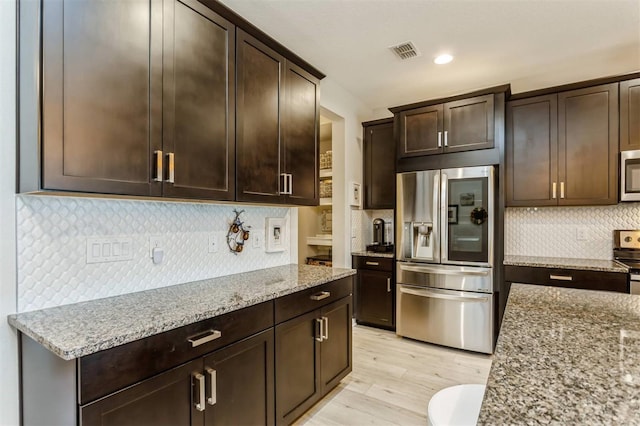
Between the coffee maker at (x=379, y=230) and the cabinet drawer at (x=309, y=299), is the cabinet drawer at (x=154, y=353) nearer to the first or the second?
the cabinet drawer at (x=309, y=299)

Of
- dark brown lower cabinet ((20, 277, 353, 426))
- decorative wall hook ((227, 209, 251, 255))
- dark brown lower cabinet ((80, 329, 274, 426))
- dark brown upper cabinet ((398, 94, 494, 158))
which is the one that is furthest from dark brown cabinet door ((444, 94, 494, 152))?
dark brown lower cabinet ((80, 329, 274, 426))

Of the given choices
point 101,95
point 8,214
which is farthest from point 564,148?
point 8,214

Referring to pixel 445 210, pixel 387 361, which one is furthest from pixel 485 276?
pixel 387 361

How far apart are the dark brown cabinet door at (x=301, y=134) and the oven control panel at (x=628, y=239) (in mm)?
2802

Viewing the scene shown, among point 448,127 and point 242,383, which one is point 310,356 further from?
point 448,127

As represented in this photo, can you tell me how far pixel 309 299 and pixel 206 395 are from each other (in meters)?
0.82

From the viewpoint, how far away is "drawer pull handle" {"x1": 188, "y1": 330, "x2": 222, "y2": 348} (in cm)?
138

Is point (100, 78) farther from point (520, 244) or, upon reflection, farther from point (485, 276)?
point (520, 244)

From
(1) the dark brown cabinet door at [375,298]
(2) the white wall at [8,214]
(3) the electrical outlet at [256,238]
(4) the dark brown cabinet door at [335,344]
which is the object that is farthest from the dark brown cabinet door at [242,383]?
(1) the dark brown cabinet door at [375,298]

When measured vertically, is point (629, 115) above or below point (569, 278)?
above

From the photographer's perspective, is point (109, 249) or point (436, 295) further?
point (436, 295)

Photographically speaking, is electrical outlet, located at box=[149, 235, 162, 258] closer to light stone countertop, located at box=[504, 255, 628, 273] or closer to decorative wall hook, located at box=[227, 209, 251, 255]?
decorative wall hook, located at box=[227, 209, 251, 255]

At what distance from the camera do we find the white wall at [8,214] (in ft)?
4.33

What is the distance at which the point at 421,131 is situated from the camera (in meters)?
3.46
